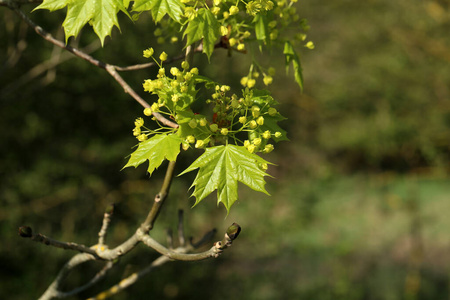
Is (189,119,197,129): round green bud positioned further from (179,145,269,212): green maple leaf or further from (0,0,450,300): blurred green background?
(0,0,450,300): blurred green background

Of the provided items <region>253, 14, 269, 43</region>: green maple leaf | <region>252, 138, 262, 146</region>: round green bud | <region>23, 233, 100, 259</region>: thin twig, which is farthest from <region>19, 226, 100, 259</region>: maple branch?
<region>253, 14, 269, 43</region>: green maple leaf

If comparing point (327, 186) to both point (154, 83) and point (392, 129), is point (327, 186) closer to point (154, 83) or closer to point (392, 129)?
point (392, 129)

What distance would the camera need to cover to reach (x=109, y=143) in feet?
16.3

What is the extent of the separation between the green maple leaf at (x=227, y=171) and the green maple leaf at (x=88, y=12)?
380 millimetres

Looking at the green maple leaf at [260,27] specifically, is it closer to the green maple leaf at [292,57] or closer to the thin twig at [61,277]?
the green maple leaf at [292,57]

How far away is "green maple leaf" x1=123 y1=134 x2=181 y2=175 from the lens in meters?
0.95

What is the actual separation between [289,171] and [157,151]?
954cm

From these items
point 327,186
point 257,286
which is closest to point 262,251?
point 257,286

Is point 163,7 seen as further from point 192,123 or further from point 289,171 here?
point 289,171

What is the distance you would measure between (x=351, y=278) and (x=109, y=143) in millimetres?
4103

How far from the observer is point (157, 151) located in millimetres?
964

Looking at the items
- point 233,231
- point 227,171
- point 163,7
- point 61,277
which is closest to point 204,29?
point 163,7

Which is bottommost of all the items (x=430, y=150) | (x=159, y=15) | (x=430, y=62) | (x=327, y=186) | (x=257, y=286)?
(x=327, y=186)

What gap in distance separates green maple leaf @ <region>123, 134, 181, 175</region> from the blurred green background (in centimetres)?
84
